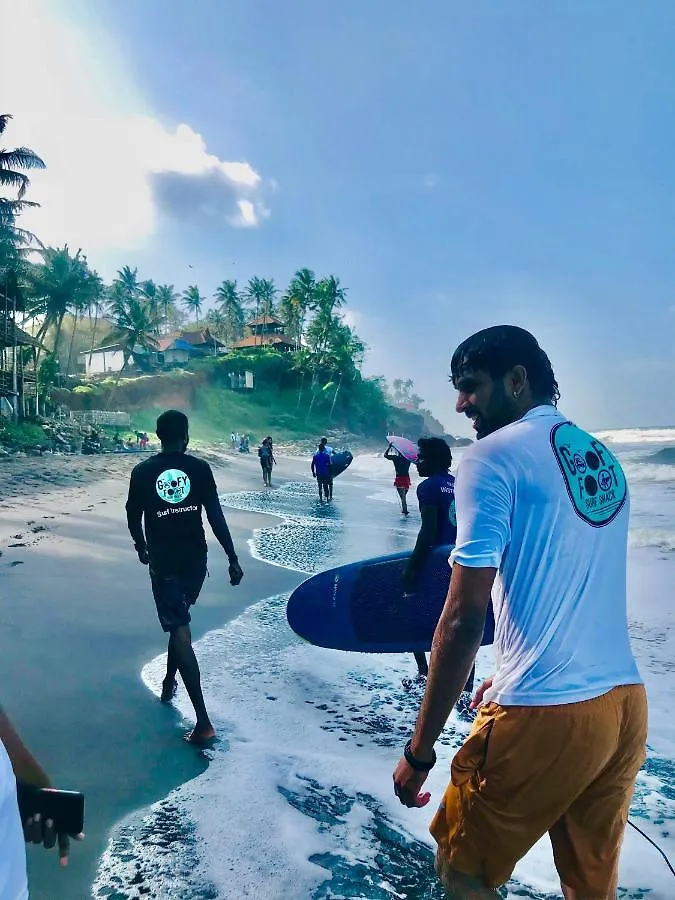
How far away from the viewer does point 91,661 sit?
4.12 metres

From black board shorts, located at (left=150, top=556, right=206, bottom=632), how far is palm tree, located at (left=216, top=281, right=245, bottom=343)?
81595 mm

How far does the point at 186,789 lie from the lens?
8.83 ft

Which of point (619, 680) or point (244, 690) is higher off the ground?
point (619, 680)

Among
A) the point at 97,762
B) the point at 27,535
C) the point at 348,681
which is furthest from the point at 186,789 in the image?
the point at 27,535

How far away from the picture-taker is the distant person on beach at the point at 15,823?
3.20 feet

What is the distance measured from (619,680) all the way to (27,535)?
8796 mm

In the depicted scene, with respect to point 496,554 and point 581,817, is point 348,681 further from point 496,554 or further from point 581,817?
point 496,554

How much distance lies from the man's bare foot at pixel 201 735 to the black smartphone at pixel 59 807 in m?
2.04

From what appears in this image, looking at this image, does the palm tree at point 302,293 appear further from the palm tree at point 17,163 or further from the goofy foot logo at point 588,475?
the goofy foot logo at point 588,475

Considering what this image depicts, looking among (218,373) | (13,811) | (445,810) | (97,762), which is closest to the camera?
(13,811)

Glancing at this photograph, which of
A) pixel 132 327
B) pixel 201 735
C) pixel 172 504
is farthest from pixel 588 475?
pixel 132 327

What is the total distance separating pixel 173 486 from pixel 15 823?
2.43 meters

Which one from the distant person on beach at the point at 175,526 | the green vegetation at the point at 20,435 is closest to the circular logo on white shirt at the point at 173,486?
the distant person on beach at the point at 175,526

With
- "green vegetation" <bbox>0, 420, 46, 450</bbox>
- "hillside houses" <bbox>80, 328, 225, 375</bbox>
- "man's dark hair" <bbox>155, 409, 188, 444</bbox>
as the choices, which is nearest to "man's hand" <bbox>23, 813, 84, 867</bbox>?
"man's dark hair" <bbox>155, 409, 188, 444</bbox>
